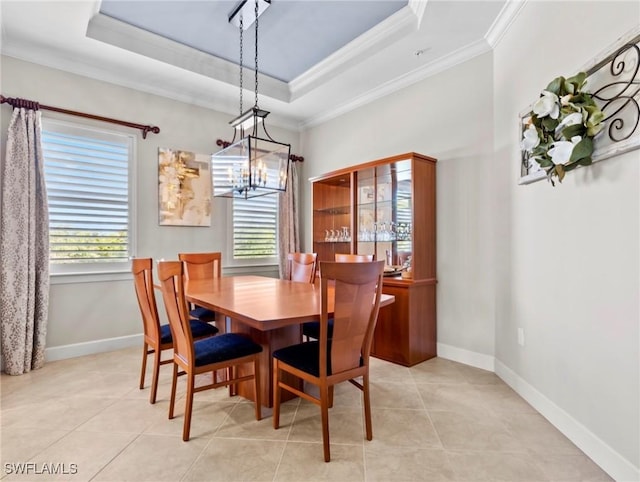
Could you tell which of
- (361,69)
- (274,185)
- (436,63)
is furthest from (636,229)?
(361,69)

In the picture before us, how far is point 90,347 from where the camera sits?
3455 millimetres

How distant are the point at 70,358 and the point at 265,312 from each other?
2691 mm

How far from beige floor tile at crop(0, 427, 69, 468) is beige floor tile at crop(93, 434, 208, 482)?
0.48 metres

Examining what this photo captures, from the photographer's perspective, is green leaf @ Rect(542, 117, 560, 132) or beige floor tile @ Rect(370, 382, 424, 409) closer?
green leaf @ Rect(542, 117, 560, 132)

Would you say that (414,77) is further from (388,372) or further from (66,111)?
(66,111)

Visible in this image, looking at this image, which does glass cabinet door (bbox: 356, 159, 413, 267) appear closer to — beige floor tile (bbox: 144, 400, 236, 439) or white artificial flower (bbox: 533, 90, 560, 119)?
white artificial flower (bbox: 533, 90, 560, 119)

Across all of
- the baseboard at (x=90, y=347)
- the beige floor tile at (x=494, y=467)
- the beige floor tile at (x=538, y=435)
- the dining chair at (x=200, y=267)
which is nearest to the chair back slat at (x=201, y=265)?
the dining chair at (x=200, y=267)

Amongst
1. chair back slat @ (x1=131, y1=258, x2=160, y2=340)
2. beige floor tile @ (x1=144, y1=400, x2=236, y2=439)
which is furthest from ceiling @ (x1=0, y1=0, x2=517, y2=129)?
beige floor tile @ (x1=144, y1=400, x2=236, y2=439)

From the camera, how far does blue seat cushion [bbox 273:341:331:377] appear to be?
1.85m

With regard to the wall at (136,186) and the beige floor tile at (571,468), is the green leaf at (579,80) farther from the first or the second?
the wall at (136,186)

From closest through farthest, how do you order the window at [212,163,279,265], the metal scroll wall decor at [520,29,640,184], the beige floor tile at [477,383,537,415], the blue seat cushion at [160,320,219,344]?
the metal scroll wall decor at [520,29,640,184], the beige floor tile at [477,383,537,415], the blue seat cushion at [160,320,219,344], the window at [212,163,279,265]

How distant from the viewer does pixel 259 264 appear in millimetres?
4746

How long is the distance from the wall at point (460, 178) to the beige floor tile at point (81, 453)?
2734 mm

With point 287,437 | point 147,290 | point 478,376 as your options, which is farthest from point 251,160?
point 478,376
